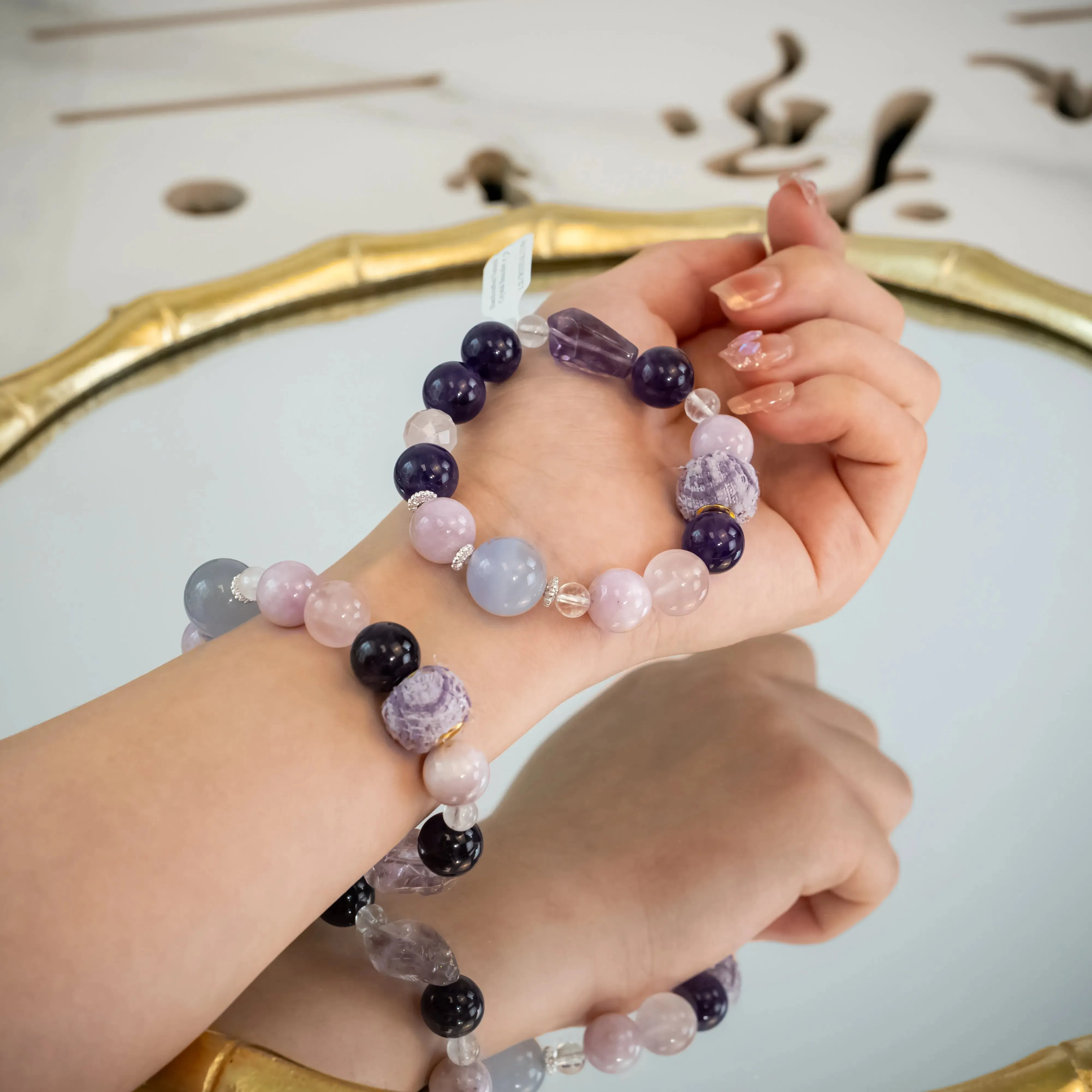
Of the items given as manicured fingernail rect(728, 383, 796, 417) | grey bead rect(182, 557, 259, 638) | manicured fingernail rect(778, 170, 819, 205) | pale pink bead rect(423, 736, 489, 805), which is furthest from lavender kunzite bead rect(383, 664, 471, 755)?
manicured fingernail rect(778, 170, 819, 205)

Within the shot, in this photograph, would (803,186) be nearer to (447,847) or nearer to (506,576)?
(506,576)

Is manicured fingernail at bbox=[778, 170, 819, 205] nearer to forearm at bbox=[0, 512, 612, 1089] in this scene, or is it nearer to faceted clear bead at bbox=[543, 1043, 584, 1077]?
forearm at bbox=[0, 512, 612, 1089]

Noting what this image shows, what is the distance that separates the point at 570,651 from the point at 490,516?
0.27 ft

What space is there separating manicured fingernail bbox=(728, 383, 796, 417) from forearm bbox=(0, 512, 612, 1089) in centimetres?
20

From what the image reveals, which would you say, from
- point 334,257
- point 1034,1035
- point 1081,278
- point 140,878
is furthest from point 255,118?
point 1034,1035

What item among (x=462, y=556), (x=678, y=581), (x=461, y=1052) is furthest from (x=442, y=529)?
(x=461, y=1052)

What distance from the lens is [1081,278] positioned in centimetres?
109

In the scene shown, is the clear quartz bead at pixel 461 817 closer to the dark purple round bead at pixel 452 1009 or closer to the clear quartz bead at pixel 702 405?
the dark purple round bead at pixel 452 1009

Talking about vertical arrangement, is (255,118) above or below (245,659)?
above

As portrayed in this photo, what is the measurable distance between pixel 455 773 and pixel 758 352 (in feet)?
0.92

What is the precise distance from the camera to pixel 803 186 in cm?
67

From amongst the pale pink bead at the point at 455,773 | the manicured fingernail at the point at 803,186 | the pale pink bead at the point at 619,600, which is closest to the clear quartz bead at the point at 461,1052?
the pale pink bead at the point at 455,773

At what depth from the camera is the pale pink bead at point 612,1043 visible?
0.51 meters

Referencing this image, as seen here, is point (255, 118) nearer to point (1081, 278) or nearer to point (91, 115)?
point (91, 115)
